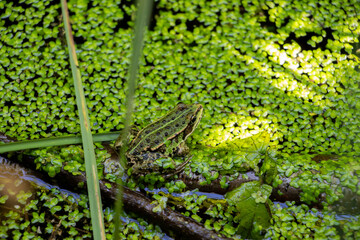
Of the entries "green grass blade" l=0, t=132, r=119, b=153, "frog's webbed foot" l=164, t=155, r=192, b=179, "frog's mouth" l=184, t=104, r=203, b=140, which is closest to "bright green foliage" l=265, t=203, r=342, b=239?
"frog's webbed foot" l=164, t=155, r=192, b=179

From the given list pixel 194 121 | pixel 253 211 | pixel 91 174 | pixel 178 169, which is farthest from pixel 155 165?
pixel 253 211

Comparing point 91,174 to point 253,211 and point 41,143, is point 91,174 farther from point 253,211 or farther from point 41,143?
point 253,211

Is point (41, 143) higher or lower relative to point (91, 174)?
higher

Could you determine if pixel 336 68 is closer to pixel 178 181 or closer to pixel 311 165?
pixel 311 165

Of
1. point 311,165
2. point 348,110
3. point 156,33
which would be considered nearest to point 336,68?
point 348,110

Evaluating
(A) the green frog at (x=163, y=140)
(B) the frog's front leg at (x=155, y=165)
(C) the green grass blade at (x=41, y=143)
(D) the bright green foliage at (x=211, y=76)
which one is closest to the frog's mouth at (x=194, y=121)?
(A) the green frog at (x=163, y=140)

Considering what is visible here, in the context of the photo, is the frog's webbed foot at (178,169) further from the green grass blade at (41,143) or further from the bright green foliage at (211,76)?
the green grass blade at (41,143)

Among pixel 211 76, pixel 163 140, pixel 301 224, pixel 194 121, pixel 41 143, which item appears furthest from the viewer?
pixel 211 76
